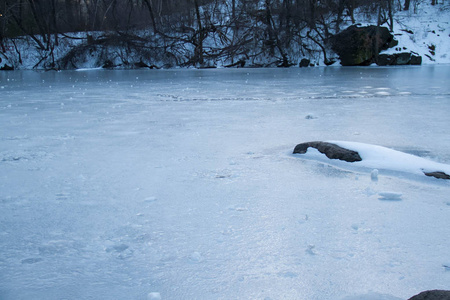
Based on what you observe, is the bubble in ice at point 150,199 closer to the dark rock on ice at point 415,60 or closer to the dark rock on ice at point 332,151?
the dark rock on ice at point 332,151

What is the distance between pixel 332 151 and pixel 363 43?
18.9 metres

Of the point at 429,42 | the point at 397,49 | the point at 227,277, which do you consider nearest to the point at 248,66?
the point at 397,49

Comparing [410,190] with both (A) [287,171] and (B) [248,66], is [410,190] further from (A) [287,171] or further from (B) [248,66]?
(B) [248,66]

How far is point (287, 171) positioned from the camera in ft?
9.71

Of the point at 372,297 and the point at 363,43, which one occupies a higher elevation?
the point at 363,43

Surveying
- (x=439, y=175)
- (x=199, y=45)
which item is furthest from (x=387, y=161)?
(x=199, y=45)

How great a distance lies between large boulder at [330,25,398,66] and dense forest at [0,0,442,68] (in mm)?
1277

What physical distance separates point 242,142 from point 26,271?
8.29ft

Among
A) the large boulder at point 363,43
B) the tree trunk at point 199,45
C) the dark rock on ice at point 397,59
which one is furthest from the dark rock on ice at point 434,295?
the tree trunk at point 199,45

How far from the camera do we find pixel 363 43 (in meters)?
20.5

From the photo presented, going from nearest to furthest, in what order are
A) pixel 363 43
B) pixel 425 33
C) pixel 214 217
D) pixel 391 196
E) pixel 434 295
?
pixel 434 295 < pixel 214 217 < pixel 391 196 < pixel 363 43 < pixel 425 33

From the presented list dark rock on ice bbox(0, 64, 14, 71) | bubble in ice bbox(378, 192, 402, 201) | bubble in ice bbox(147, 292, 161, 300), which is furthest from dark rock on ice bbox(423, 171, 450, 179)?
dark rock on ice bbox(0, 64, 14, 71)

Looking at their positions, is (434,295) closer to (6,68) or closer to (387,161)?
(387,161)

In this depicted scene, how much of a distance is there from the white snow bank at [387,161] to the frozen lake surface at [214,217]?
0.35 ft
